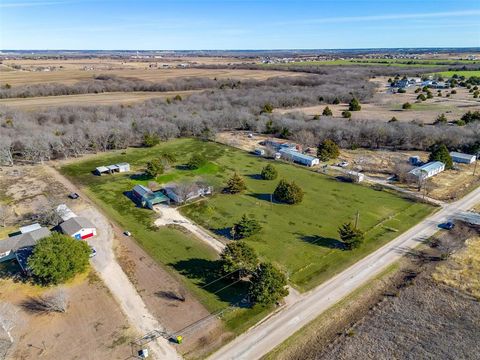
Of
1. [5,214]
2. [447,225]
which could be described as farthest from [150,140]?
[447,225]

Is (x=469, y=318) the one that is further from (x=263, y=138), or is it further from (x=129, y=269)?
(x=263, y=138)

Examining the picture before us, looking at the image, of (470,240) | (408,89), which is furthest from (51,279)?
(408,89)

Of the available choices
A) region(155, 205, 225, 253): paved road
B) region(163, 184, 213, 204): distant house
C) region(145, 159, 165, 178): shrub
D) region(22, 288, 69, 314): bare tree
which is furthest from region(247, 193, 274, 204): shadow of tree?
region(22, 288, 69, 314): bare tree

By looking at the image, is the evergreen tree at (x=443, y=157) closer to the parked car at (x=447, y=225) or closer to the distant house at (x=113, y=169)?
the parked car at (x=447, y=225)

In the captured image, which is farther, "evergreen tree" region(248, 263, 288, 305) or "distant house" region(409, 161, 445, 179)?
"distant house" region(409, 161, 445, 179)

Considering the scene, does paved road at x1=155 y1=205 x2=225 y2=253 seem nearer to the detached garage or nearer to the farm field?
the farm field
